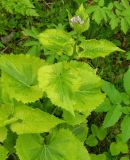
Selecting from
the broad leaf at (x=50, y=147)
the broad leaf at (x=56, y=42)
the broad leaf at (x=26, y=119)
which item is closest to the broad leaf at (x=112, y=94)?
the broad leaf at (x=50, y=147)

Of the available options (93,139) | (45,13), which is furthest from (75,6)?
(93,139)

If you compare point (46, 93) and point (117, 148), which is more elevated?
point (46, 93)

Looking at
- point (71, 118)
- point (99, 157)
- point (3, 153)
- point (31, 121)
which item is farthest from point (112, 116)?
point (3, 153)

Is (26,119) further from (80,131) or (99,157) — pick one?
(99,157)

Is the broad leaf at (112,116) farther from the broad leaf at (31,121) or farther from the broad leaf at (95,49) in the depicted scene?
the broad leaf at (95,49)

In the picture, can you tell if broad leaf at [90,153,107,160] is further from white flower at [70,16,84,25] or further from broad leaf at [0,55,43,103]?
white flower at [70,16,84,25]

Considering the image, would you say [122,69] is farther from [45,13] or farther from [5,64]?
[5,64]

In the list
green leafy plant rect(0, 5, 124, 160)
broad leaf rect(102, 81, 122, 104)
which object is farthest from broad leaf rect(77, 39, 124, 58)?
broad leaf rect(102, 81, 122, 104)
